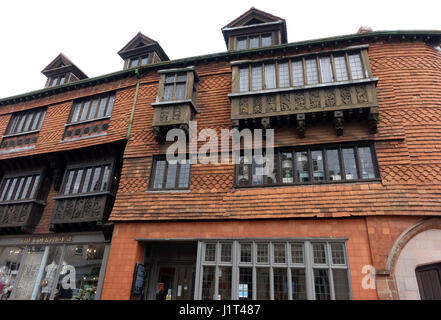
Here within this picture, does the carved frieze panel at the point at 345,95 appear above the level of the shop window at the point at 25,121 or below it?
below

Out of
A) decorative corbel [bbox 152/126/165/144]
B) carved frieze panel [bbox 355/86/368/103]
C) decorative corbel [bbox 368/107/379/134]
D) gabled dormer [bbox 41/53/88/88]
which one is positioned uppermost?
gabled dormer [bbox 41/53/88/88]

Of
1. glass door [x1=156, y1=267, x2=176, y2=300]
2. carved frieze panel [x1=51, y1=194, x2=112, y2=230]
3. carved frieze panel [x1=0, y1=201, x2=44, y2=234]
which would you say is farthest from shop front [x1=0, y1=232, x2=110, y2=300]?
glass door [x1=156, y1=267, x2=176, y2=300]

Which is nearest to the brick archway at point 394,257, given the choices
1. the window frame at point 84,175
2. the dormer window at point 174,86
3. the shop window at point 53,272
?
the dormer window at point 174,86

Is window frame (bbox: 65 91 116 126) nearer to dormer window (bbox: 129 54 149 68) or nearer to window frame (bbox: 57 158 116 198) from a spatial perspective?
window frame (bbox: 57 158 116 198)

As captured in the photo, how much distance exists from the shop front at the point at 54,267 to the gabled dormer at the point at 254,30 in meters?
11.9

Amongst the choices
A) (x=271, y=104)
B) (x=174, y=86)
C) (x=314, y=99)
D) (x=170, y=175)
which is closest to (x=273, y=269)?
(x=170, y=175)

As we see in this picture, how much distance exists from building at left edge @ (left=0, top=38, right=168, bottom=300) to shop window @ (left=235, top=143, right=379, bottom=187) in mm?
6253

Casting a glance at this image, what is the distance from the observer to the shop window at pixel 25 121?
53.7 feet

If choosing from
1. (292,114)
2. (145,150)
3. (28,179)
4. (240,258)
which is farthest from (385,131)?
(28,179)

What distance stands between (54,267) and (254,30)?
50.5ft

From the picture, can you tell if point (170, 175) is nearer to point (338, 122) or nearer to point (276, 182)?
point (276, 182)

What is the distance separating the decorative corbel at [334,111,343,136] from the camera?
10.2m

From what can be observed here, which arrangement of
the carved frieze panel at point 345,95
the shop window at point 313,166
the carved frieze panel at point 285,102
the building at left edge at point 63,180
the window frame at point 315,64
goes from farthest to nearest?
the building at left edge at point 63,180
the carved frieze panel at point 285,102
the window frame at point 315,64
the carved frieze panel at point 345,95
the shop window at point 313,166

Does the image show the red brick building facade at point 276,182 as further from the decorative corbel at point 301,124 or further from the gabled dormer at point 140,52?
the gabled dormer at point 140,52
